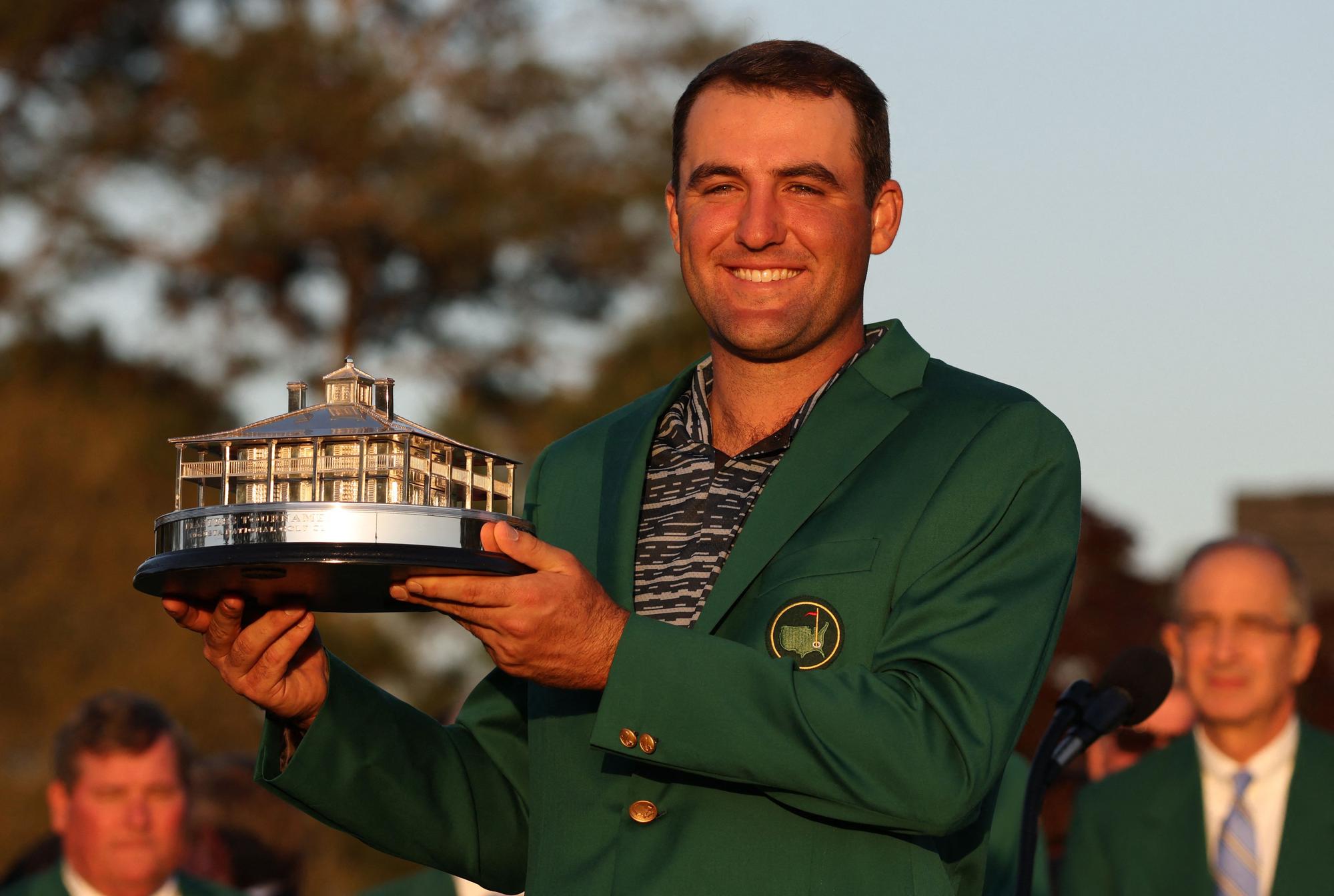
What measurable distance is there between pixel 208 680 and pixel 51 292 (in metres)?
4.26

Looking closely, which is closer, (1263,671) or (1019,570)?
(1019,570)

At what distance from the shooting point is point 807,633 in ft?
11.0

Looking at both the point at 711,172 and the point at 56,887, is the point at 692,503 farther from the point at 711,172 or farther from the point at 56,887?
the point at 56,887

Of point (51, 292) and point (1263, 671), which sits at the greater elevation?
point (51, 292)

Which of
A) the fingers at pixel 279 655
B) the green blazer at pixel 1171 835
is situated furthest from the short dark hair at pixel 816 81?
the green blazer at pixel 1171 835

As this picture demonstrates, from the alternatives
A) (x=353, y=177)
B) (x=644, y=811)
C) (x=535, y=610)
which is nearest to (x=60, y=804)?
(x=644, y=811)

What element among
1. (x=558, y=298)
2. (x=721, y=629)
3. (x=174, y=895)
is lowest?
(x=174, y=895)

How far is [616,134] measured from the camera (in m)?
20.7

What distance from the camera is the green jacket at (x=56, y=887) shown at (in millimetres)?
7387

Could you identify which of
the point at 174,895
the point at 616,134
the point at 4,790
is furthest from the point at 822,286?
the point at 616,134

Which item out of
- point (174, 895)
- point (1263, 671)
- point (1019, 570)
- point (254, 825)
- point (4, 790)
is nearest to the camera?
point (1019, 570)

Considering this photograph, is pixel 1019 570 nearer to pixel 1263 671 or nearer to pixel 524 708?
pixel 524 708

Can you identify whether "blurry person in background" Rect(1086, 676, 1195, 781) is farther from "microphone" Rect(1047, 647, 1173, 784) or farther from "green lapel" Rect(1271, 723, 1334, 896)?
"microphone" Rect(1047, 647, 1173, 784)

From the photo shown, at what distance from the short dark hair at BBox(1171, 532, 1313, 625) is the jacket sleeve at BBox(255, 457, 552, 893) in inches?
153
